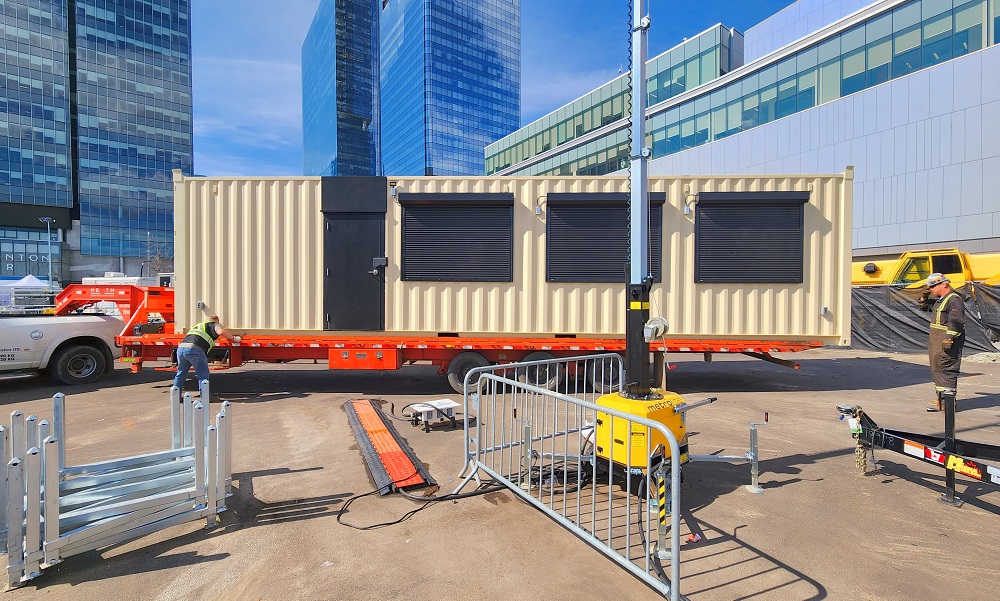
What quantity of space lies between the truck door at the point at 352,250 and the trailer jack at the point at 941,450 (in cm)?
658

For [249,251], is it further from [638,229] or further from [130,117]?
[130,117]

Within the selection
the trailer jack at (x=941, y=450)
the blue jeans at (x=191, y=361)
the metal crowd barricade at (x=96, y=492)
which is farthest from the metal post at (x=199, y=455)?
the trailer jack at (x=941, y=450)

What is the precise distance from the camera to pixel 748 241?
7773 millimetres

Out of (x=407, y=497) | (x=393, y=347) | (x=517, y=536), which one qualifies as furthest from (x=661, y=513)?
(x=393, y=347)

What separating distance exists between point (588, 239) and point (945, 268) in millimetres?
13350

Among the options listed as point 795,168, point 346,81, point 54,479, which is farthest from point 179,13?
point 54,479

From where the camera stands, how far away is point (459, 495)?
13.2 ft

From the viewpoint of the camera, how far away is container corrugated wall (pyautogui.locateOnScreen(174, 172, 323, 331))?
793 centimetres

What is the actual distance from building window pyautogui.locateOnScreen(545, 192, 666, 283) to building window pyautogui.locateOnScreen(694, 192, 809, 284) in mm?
754

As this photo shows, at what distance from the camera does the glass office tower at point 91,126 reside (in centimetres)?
5672

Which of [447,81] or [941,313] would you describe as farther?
[447,81]

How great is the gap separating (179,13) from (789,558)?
90.6m

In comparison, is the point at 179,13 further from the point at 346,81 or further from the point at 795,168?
the point at 795,168

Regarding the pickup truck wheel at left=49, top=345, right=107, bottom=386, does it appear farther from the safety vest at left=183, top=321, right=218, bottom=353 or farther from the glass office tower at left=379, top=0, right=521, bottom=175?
the glass office tower at left=379, top=0, right=521, bottom=175
